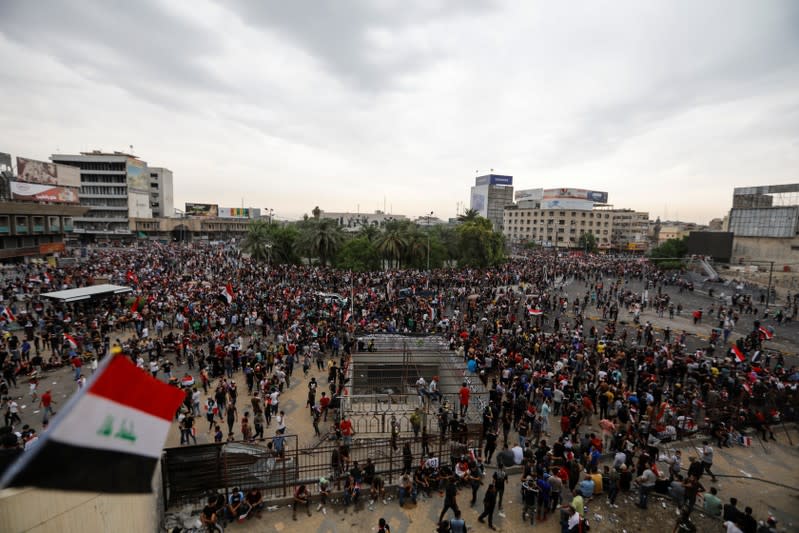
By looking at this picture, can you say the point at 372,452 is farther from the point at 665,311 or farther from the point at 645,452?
the point at 665,311

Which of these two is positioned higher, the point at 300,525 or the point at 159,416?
the point at 159,416

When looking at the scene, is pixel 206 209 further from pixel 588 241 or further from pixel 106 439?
pixel 106 439

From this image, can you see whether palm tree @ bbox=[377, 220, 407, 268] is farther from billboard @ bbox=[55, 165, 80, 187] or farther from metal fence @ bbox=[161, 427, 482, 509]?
billboard @ bbox=[55, 165, 80, 187]

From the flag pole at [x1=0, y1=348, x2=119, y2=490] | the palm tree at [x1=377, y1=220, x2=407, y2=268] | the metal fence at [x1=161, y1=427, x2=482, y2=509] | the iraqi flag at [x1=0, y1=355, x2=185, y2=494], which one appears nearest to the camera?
the flag pole at [x1=0, y1=348, x2=119, y2=490]

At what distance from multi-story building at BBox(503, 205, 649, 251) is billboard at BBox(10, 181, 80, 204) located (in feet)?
326

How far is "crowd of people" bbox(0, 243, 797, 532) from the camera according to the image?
10297 mm

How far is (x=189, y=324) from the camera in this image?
23156mm

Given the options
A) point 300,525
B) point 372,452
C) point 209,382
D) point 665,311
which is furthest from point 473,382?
point 665,311

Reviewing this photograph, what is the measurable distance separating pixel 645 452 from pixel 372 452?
7.97m

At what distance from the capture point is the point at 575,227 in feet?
351

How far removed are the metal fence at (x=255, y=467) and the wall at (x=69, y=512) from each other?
5.30ft

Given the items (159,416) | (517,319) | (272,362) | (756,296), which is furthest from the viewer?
(756,296)

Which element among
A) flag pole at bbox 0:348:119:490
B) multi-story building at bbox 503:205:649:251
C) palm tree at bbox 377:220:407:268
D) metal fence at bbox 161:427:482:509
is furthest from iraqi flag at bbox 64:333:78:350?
multi-story building at bbox 503:205:649:251

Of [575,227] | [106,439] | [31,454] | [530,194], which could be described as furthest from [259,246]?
[530,194]
